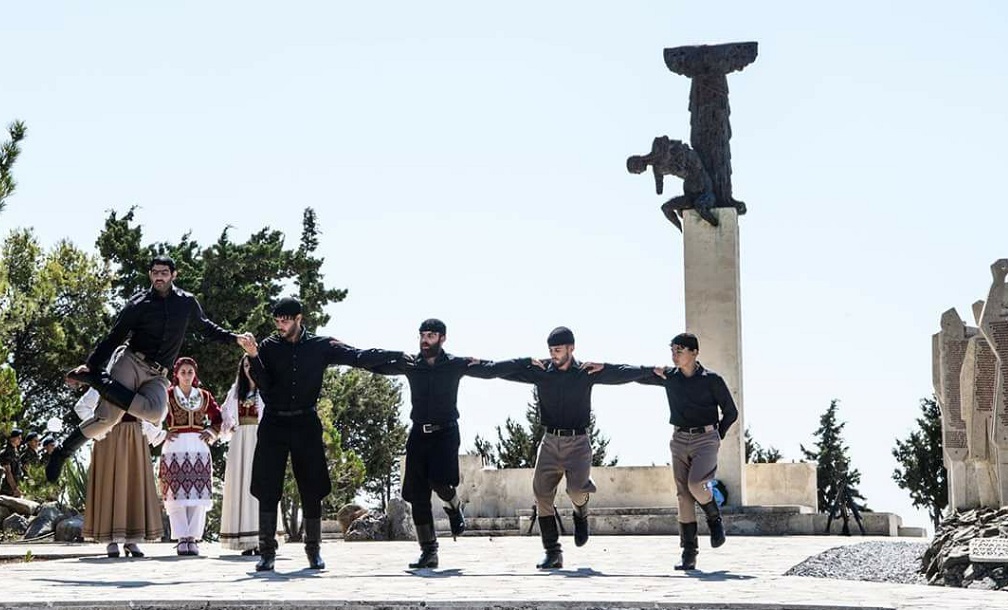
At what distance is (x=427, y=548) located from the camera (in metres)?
11.3

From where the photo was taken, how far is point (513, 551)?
47.0 ft

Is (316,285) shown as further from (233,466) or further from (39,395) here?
(233,466)

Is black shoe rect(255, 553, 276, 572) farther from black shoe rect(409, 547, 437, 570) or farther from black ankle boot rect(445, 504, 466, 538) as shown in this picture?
black ankle boot rect(445, 504, 466, 538)

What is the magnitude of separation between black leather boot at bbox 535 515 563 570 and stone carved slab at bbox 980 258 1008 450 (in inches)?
223

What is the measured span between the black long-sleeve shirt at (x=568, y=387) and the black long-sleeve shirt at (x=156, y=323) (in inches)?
108

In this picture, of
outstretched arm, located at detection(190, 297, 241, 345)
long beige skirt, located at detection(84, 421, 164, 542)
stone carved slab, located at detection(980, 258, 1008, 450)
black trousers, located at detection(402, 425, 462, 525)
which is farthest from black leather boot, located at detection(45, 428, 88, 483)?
stone carved slab, located at detection(980, 258, 1008, 450)

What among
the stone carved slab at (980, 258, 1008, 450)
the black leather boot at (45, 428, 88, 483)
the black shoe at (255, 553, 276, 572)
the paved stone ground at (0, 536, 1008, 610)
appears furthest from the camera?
the stone carved slab at (980, 258, 1008, 450)

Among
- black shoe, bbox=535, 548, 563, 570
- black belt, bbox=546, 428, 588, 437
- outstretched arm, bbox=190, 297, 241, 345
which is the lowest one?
black shoe, bbox=535, 548, 563, 570

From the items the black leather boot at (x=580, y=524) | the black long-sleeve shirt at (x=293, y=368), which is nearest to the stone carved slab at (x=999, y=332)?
the black leather boot at (x=580, y=524)

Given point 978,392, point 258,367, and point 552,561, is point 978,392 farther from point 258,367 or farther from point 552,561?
point 258,367

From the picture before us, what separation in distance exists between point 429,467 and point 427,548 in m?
0.61

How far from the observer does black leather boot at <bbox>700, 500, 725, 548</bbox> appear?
11500mm

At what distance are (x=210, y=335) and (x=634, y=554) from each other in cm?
419

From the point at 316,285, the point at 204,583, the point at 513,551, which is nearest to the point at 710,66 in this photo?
the point at 513,551
